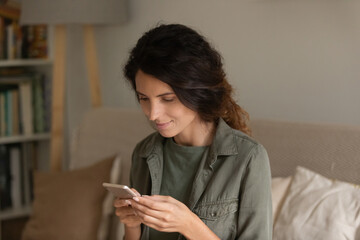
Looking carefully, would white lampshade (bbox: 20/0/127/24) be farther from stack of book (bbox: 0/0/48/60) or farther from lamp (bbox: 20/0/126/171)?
stack of book (bbox: 0/0/48/60)

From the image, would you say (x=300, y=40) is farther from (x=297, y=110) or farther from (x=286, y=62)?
(x=297, y=110)

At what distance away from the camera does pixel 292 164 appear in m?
1.72

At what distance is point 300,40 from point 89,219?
116 centimetres

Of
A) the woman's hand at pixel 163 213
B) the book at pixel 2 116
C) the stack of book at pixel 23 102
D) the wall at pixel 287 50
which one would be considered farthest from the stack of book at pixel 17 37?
the woman's hand at pixel 163 213

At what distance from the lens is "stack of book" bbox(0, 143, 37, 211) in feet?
10.5

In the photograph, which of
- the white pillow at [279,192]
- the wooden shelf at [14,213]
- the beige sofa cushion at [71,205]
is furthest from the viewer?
the wooden shelf at [14,213]

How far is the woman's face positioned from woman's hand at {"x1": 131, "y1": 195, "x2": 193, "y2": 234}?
0.68 ft

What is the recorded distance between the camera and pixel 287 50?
2.08 m

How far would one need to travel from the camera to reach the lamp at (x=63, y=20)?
2629 mm

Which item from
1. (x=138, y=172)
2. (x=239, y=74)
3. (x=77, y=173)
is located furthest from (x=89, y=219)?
(x=239, y=74)

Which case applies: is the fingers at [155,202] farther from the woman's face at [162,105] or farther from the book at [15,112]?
the book at [15,112]

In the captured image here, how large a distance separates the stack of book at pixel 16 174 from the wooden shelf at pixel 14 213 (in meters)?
0.03

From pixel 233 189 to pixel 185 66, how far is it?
1.12 ft

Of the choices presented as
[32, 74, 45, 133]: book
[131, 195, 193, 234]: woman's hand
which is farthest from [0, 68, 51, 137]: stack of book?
[131, 195, 193, 234]: woman's hand
